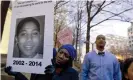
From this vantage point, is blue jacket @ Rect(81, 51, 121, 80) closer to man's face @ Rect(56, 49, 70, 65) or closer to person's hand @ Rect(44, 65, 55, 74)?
man's face @ Rect(56, 49, 70, 65)

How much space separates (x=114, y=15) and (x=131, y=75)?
48.5 feet

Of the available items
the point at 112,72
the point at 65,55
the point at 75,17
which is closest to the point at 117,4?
the point at 75,17

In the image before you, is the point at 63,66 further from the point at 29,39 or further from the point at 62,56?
the point at 29,39

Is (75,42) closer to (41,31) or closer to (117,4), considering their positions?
(117,4)

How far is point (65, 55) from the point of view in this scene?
3.09 metres

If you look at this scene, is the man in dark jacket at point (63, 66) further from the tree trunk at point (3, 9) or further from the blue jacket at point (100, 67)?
the blue jacket at point (100, 67)

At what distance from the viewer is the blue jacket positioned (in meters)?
4.85

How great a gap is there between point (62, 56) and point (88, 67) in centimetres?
201

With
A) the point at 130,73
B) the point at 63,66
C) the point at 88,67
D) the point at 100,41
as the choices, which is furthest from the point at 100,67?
the point at 130,73

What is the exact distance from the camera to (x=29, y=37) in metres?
3.05

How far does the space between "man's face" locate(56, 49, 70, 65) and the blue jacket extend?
1.85 metres

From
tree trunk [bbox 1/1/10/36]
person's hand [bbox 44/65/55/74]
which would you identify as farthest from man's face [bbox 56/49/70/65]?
tree trunk [bbox 1/1/10/36]

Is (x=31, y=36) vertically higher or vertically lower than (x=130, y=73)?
higher

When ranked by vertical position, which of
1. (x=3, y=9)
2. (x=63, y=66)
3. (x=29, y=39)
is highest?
(x=3, y=9)
